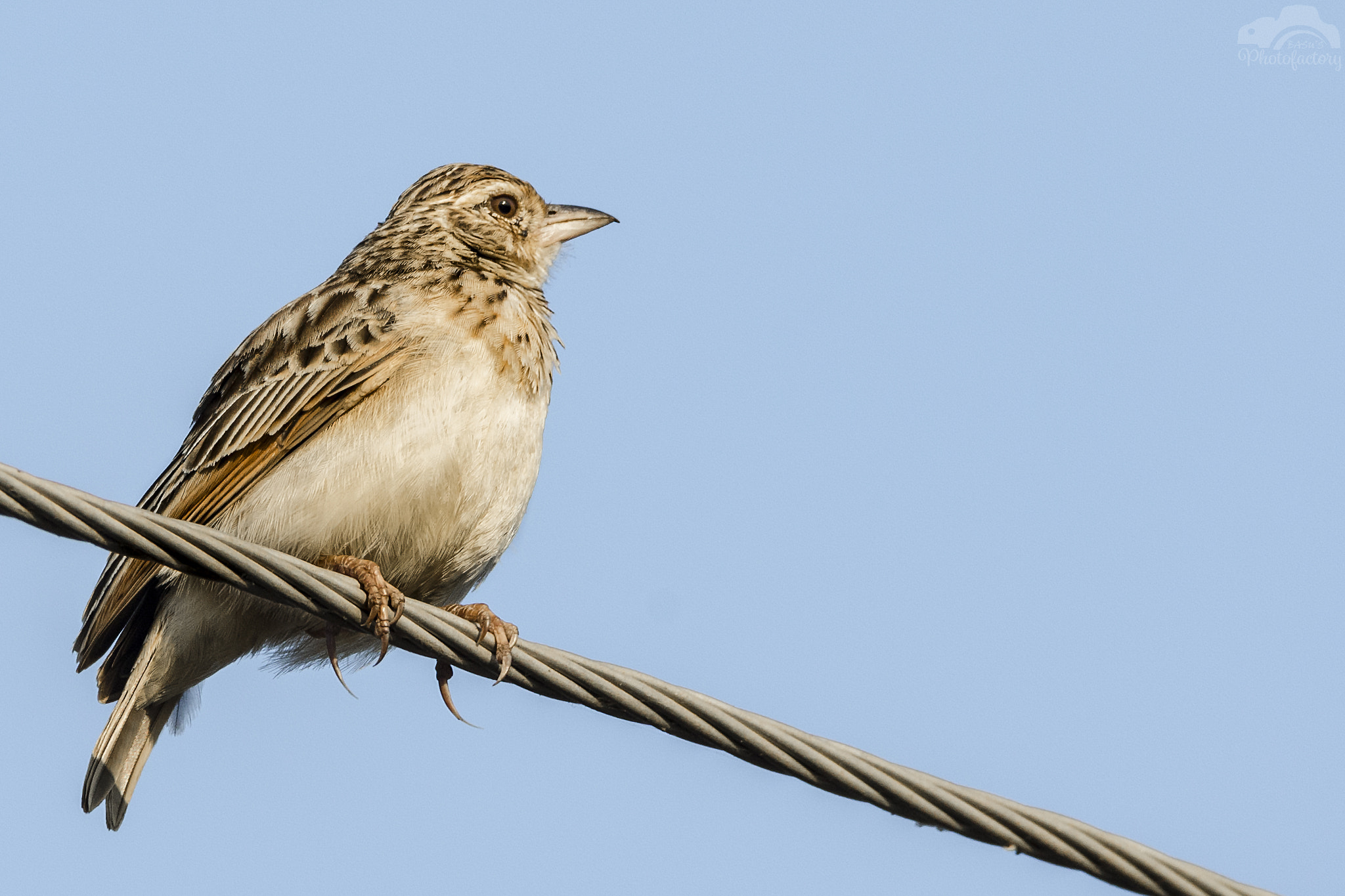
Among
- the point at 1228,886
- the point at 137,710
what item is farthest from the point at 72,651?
the point at 1228,886

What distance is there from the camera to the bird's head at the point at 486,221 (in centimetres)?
838

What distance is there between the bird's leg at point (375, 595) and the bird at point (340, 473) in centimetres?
2

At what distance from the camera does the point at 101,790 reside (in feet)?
24.0

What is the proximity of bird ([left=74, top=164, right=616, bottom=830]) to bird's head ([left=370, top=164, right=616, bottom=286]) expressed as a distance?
484 millimetres

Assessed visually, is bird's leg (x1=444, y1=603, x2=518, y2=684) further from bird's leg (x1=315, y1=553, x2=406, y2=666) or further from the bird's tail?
the bird's tail

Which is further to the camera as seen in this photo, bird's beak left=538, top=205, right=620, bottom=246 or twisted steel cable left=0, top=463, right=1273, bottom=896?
bird's beak left=538, top=205, right=620, bottom=246

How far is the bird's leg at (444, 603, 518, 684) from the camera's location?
5.12 meters

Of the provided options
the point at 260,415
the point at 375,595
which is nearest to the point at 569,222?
the point at 260,415

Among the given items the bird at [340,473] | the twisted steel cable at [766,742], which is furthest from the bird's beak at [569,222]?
the twisted steel cable at [766,742]

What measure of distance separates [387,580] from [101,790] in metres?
1.72

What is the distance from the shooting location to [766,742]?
4.71 meters

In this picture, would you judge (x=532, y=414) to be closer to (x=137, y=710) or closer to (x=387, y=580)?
(x=387, y=580)

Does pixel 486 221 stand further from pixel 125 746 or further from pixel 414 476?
pixel 125 746

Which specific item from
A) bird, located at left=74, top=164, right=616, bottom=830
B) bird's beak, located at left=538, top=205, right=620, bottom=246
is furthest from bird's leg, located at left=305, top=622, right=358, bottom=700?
bird's beak, located at left=538, top=205, right=620, bottom=246
